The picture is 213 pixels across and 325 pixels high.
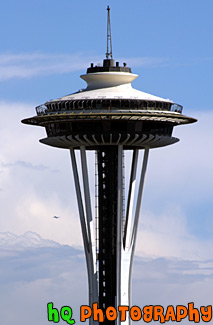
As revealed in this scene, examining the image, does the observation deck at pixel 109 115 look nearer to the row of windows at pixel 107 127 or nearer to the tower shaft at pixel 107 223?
the row of windows at pixel 107 127

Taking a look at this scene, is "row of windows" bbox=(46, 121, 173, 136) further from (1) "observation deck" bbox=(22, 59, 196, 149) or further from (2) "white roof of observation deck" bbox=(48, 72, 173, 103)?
(2) "white roof of observation deck" bbox=(48, 72, 173, 103)

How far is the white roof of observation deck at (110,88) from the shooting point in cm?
19050

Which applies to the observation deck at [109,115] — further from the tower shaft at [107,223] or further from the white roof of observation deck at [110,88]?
the tower shaft at [107,223]

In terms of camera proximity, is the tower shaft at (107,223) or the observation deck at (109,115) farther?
the tower shaft at (107,223)

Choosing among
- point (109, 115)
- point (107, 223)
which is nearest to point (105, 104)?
point (109, 115)

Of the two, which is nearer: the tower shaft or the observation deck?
the observation deck

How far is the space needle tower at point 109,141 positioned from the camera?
189250mm

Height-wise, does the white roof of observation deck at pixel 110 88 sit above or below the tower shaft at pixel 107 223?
above

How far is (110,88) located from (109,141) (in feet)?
24.9

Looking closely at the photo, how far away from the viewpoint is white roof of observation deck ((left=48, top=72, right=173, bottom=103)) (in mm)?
190500

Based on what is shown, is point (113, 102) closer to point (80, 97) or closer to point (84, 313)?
point (80, 97)

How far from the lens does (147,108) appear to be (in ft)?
624

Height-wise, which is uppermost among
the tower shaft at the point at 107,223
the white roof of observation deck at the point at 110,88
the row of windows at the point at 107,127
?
the white roof of observation deck at the point at 110,88

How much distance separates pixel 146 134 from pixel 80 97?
10.1 meters
